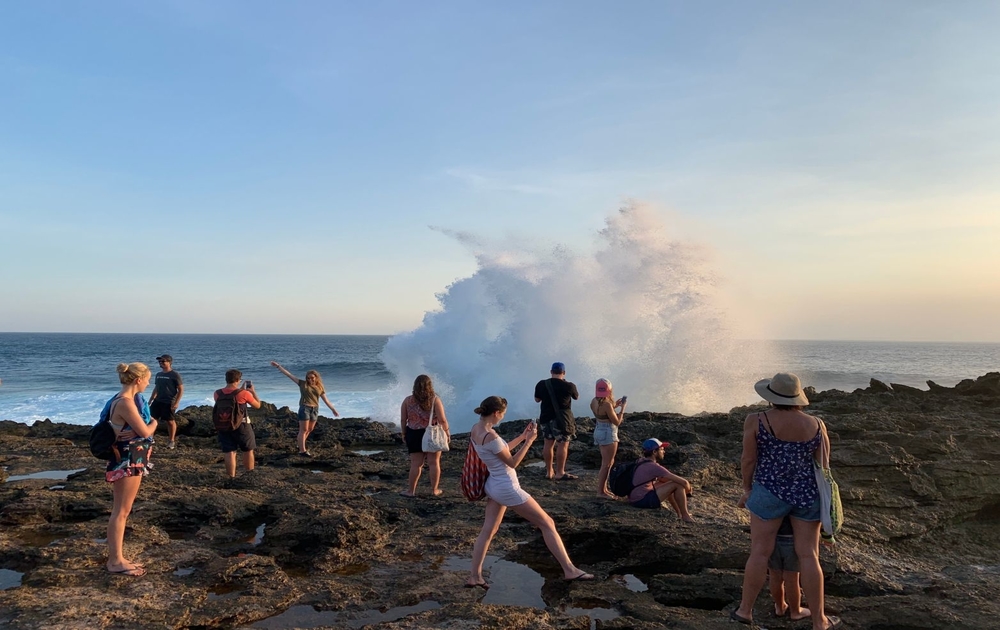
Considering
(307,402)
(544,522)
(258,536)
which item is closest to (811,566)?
(544,522)

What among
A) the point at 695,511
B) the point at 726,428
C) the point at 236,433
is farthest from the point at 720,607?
the point at 726,428

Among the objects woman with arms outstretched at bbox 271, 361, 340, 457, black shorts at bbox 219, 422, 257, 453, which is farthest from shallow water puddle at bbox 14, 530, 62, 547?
woman with arms outstretched at bbox 271, 361, 340, 457

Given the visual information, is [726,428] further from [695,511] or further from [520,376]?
[520,376]

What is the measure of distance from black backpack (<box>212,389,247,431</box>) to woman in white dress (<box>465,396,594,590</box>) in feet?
15.0

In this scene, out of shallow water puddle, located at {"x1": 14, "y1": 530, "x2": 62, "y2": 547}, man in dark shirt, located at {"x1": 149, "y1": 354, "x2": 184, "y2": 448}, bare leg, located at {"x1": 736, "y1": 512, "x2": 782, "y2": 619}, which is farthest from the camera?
man in dark shirt, located at {"x1": 149, "y1": 354, "x2": 184, "y2": 448}

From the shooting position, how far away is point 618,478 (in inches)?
285

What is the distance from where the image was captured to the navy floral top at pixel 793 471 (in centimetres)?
378

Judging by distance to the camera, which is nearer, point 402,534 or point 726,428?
point 402,534

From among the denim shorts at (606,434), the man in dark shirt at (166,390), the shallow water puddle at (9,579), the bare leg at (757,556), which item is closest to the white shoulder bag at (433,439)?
the denim shorts at (606,434)

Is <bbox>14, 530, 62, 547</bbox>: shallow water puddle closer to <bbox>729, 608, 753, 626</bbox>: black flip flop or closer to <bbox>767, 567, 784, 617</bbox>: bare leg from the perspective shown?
<bbox>729, 608, 753, 626</bbox>: black flip flop

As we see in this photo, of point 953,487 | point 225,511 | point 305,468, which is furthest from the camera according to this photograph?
point 305,468

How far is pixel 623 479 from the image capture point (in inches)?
282

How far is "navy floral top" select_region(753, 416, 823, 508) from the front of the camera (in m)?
3.78

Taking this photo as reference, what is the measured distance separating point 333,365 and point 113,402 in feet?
171
